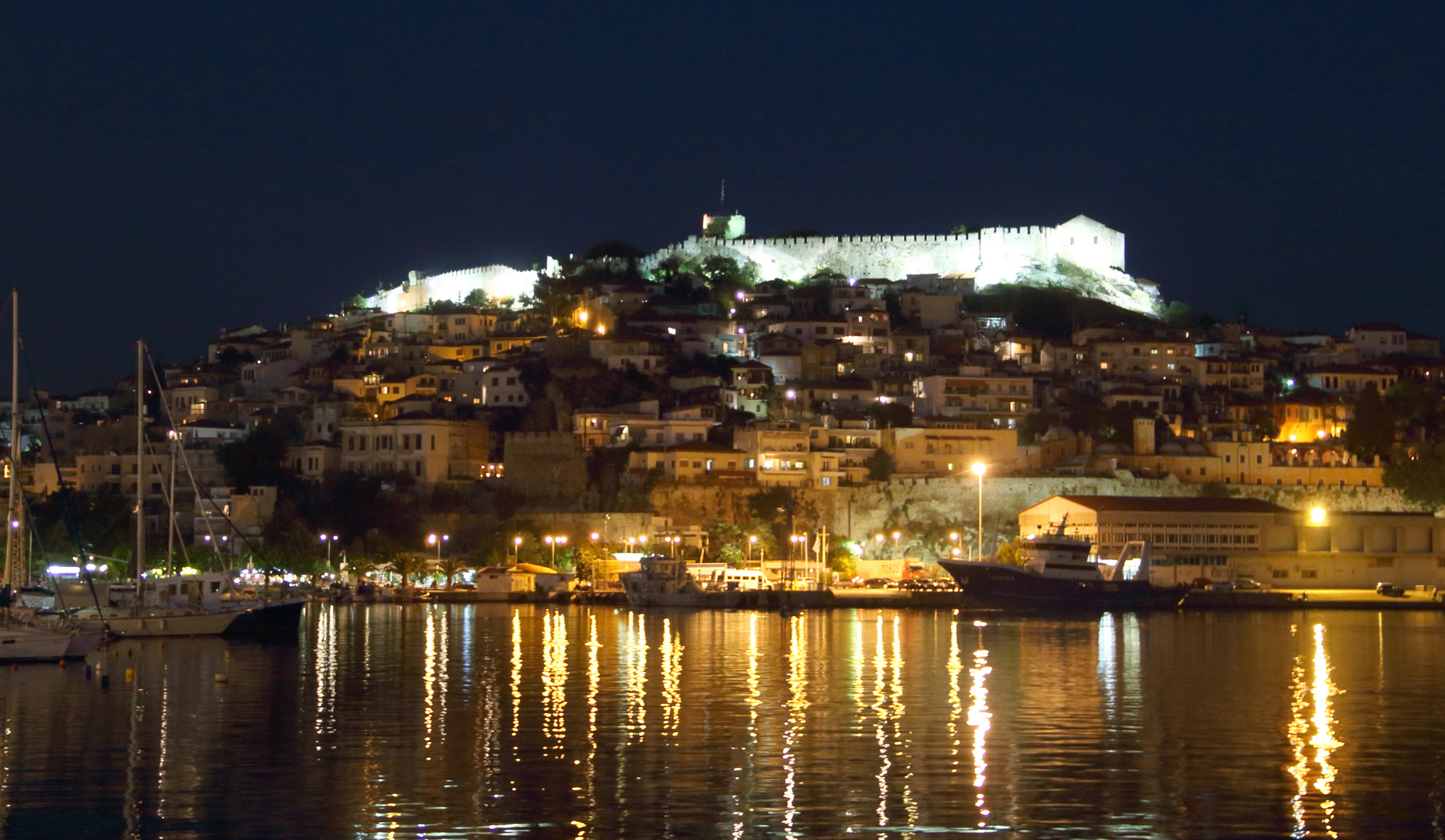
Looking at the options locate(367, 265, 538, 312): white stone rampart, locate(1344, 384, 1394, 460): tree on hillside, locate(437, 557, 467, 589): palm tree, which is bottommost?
locate(437, 557, 467, 589): palm tree

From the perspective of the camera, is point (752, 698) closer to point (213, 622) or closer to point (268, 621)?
point (213, 622)

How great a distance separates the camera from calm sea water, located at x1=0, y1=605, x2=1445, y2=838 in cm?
1298

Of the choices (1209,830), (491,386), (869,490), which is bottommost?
(1209,830)

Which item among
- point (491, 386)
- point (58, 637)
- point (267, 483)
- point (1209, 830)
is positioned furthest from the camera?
point (491, 386)

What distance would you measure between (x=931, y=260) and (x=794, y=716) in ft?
218

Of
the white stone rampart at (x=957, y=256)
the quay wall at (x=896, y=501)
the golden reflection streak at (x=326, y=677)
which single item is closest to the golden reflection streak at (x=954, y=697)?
the golden reflection streak at (x=326, y=677)

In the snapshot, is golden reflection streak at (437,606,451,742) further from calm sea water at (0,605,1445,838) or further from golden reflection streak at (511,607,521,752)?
golden reflection streak at (511,607,521,752)

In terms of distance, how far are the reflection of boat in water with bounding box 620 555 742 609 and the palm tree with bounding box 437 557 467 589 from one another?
8.13 metres

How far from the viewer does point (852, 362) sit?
68.3 m

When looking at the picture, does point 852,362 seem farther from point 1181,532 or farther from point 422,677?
point 422,677

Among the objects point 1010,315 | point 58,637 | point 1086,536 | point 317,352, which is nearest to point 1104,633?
point 1086,536

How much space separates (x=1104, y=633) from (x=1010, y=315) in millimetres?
41655

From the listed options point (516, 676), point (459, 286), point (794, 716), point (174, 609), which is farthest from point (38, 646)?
point (459, 286)

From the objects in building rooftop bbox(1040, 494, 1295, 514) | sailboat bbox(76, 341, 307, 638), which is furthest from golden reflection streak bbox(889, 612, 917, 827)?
building rooftop bbox(1040, 494, 1295, 514)
